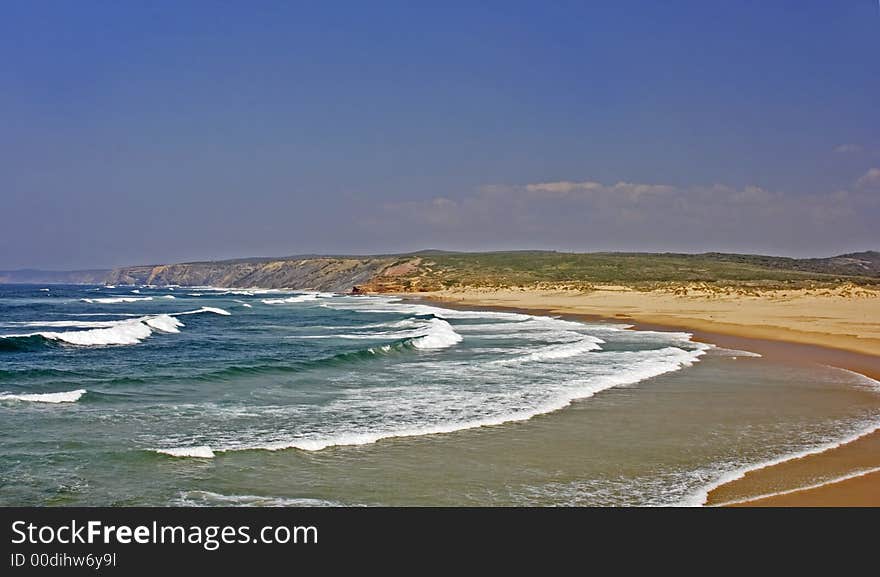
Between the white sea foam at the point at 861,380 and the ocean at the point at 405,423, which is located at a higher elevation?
the white sea foam at the point at 861,380

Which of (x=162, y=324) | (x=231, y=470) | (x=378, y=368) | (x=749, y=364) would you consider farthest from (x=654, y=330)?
(x=231, y=470)

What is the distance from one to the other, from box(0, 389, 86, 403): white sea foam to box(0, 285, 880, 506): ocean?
9 centimetres

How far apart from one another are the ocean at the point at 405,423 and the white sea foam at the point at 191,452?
0.21ft

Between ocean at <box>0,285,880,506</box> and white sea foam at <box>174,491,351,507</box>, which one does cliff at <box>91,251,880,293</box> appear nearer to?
ocean at <box>0,285,880,506</box>

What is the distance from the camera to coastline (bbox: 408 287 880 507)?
1002 centimetres

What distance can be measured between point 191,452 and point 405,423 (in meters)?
4.47

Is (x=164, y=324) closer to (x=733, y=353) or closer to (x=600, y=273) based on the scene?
(x=733, y=353)

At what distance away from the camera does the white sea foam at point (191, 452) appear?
482 inches

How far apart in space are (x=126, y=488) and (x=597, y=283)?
9674 cm

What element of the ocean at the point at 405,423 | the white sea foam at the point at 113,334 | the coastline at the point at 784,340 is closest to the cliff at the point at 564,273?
the coastline at the point at 784,340

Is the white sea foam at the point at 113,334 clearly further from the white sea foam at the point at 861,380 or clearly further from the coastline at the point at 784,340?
the white sea foam at the point at 861,380

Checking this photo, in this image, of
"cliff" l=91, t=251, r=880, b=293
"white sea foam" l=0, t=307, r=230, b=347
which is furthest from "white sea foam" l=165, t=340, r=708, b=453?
"cliff" l=91, t=251, r=880, b=293

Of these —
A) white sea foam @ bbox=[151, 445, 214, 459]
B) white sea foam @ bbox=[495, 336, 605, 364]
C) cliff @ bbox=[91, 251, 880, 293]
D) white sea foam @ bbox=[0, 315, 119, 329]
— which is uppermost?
cliff @ bbox=[91, 251, 880, 293]
